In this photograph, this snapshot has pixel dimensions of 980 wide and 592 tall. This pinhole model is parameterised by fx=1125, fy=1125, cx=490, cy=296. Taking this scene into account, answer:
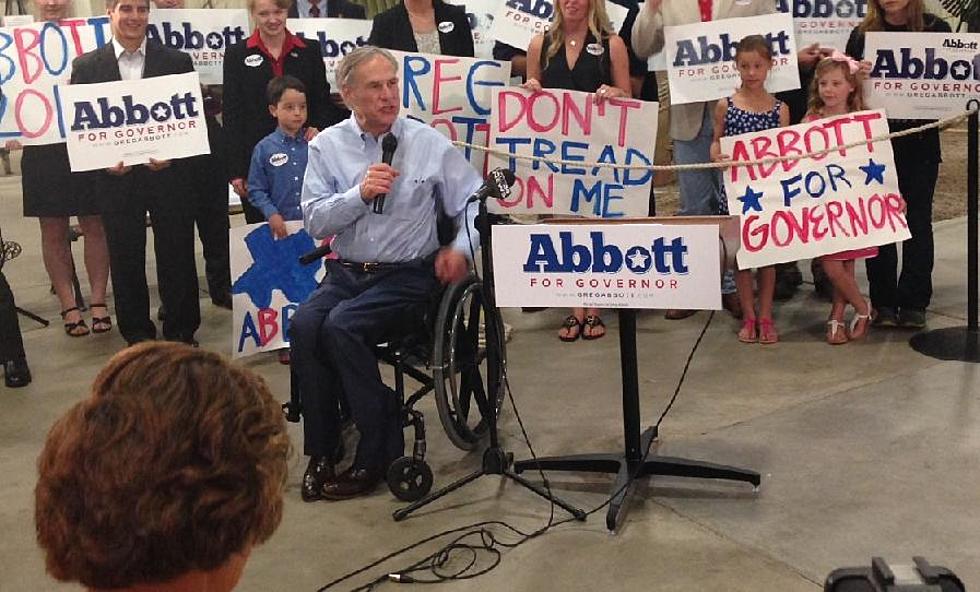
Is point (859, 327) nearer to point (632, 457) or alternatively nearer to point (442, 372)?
point (632, 457)

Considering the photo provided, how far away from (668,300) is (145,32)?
305 cm

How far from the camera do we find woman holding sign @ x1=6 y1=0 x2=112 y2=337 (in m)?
5.39

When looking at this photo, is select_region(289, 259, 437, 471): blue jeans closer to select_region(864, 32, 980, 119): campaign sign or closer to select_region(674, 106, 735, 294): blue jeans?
select_region(674, 106, 735, 294): blue jeans

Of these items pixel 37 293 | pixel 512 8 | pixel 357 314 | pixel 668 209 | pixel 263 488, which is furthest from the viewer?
pixel 668 209

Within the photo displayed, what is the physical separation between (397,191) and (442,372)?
63 centimetres

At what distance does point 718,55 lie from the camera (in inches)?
194

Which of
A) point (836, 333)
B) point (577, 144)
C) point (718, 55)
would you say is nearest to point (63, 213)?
point (577, 144)

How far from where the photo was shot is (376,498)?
3523 millimetres

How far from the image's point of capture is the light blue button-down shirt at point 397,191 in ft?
11.9

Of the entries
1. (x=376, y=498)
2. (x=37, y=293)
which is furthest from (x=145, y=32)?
(x=376, y=498)

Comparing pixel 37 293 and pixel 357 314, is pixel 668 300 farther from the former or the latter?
pixel 37 293

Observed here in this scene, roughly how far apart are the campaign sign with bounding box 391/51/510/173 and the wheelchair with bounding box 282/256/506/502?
130 cm

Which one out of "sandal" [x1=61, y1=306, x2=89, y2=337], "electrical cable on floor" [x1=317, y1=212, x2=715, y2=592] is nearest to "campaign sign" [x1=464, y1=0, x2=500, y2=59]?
"sandal" [x1=61, y1=306, x2=89, y2=337]

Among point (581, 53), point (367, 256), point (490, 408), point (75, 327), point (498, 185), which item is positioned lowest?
point (75, 327)
